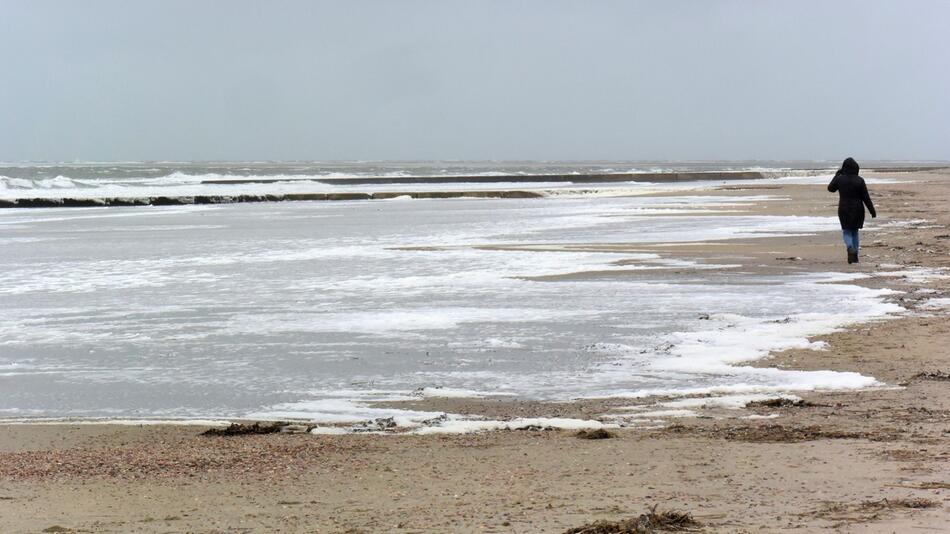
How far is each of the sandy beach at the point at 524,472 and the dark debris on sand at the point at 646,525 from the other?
0.05m

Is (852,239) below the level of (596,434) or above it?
above

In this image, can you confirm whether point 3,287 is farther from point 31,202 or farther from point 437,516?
point 31,202

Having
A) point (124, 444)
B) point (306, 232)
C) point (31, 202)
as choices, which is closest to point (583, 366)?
point (124, 444)

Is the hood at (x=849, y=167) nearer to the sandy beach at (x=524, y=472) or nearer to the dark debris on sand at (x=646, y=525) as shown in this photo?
the sandy beach at (x=524, y=472)

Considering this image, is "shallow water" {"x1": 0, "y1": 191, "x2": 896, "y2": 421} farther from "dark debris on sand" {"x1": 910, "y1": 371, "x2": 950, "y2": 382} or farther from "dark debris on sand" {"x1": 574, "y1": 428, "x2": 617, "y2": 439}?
"dark debris on sand" {"x1": 574, "y1": 428, "x2": 617, "y2": 439}

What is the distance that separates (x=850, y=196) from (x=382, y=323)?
8960 mm

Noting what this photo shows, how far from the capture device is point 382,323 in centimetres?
1268

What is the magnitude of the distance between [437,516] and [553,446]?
1702 mm

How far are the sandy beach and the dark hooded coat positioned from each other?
8.99 metres

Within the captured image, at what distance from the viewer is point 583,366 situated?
9805 millimetres

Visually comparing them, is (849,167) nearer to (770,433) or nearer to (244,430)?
(770,433)

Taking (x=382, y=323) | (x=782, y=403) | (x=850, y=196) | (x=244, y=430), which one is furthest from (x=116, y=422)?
(x=850, y=196)

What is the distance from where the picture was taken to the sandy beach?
5.16m

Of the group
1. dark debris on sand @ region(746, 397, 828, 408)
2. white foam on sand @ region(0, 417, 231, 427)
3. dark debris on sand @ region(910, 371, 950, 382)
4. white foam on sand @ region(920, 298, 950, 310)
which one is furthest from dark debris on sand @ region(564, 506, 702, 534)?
white foam on sand @ region(920, 298, 950, 310)
